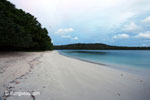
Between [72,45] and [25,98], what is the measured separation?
124 meters

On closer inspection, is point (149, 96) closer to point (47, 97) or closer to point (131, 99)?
point (131, 99)

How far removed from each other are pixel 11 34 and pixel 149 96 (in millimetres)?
14039

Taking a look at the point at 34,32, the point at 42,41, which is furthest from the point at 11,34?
the point at 42,41

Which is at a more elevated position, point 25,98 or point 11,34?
point 11,34

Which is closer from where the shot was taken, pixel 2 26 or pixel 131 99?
pixel 131 99

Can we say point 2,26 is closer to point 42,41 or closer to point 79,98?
point 79,98

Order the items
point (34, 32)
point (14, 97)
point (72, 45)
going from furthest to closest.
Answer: point (72, 45)
point (34, 32)
point (14, 97)

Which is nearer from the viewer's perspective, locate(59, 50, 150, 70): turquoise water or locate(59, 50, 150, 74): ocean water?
locate(59, 50, 150, 74): ocean water

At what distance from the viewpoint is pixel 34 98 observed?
2.15m

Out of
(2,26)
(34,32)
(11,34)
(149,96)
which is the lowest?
(149,96)

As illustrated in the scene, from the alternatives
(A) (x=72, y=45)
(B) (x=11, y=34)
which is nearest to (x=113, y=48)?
(A) (x=72, y=45)

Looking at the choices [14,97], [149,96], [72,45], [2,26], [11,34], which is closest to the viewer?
[14,97]

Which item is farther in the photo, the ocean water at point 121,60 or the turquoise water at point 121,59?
the turquoise water at point 121,59

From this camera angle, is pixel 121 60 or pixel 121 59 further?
pixel 121 59
